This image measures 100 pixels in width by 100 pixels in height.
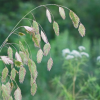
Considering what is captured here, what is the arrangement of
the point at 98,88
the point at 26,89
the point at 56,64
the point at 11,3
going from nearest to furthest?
the point at 98,88 → the point at 26,89 → the point at 56,64 → the point at 11,3

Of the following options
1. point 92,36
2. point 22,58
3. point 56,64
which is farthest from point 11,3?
point 22,58

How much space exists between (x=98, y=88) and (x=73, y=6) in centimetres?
615

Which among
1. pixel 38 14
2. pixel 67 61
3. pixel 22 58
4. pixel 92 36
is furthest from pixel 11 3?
pixel 22 58

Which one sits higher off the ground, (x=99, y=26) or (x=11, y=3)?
(x=11, y=3)

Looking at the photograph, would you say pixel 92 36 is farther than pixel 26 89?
Yes

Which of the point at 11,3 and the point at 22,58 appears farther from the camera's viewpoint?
the point at 11,3

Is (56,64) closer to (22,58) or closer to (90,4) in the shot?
(22,58)

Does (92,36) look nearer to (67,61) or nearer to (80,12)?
(80,12)

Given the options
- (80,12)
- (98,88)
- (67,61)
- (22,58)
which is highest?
(22,58)

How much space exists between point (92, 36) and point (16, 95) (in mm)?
7700

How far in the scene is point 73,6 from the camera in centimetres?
862

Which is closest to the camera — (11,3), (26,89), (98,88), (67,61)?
(98,88)

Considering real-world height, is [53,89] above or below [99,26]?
above

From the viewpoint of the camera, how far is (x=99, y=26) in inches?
357
